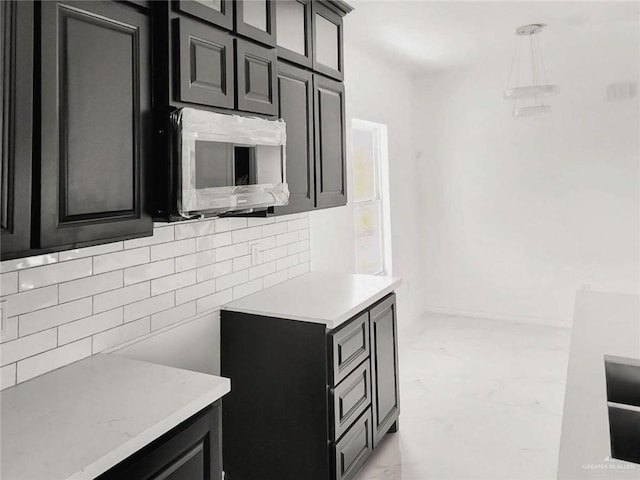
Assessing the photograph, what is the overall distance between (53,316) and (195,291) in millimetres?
688

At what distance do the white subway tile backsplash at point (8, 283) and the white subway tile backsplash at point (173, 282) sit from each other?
1.84 feet

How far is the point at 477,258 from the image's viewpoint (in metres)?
5.25

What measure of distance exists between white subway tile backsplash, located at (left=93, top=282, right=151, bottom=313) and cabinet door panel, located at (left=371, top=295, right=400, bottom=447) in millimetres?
1163

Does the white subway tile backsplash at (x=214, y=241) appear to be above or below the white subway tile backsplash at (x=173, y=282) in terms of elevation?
above

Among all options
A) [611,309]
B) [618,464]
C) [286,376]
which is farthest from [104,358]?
[611,309]

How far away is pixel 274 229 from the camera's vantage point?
2768 millimetres

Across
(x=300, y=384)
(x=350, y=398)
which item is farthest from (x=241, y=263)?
(x=350, y=398)

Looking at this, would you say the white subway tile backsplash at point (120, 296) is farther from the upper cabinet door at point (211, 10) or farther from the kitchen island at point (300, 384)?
the upper cabinet door at point (211, 10)

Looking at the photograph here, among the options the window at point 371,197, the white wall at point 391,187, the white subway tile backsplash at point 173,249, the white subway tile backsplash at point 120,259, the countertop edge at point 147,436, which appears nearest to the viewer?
the countertop edge at point 147,436

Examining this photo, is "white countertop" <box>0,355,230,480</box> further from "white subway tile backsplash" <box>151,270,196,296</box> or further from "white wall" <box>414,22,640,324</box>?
"white wall" <box>414,22,640,324</box>

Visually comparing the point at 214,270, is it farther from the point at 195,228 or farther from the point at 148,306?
the point at 148,306

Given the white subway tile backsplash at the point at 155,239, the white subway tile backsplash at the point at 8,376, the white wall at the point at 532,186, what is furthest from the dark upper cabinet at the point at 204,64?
the white wall at the point at 532,186

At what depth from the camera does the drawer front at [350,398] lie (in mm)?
2094

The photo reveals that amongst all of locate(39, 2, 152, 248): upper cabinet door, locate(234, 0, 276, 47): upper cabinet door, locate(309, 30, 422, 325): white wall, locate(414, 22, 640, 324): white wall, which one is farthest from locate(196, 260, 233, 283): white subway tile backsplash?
locate(414, 22, 640, 324): white wall
